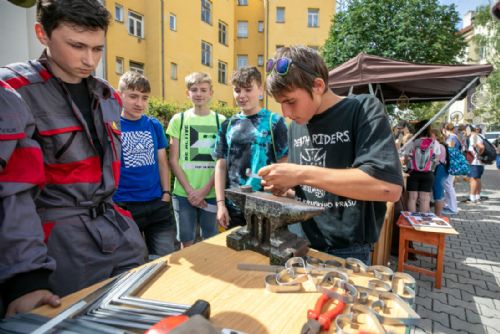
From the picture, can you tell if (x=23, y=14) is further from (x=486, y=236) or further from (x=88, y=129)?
(x=486, y=236)

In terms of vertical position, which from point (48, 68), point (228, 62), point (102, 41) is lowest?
→ point (48, 68)

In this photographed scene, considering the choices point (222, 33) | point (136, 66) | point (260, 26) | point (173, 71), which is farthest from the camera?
point (260, 26)

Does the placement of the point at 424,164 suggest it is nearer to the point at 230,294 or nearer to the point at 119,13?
the point at 230,294

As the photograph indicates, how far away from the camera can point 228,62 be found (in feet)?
76.0

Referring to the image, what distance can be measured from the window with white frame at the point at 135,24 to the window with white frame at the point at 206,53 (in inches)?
172

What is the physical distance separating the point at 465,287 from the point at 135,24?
1792 cm

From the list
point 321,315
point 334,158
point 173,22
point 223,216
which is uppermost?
point 173,22

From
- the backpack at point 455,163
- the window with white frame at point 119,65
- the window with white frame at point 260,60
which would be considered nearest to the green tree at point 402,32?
the backpack at point 455,163

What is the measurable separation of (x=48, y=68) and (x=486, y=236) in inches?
287

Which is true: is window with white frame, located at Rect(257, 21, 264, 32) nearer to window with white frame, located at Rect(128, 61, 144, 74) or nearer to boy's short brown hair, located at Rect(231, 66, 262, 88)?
window with white frame, located at Rect(128, 61, 144, 74)

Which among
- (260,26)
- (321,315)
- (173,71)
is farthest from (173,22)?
(321,315)

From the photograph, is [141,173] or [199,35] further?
[199,35]

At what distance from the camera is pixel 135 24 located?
1684 cm

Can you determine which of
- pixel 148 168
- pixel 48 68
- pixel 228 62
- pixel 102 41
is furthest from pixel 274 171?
pixel 228 62
